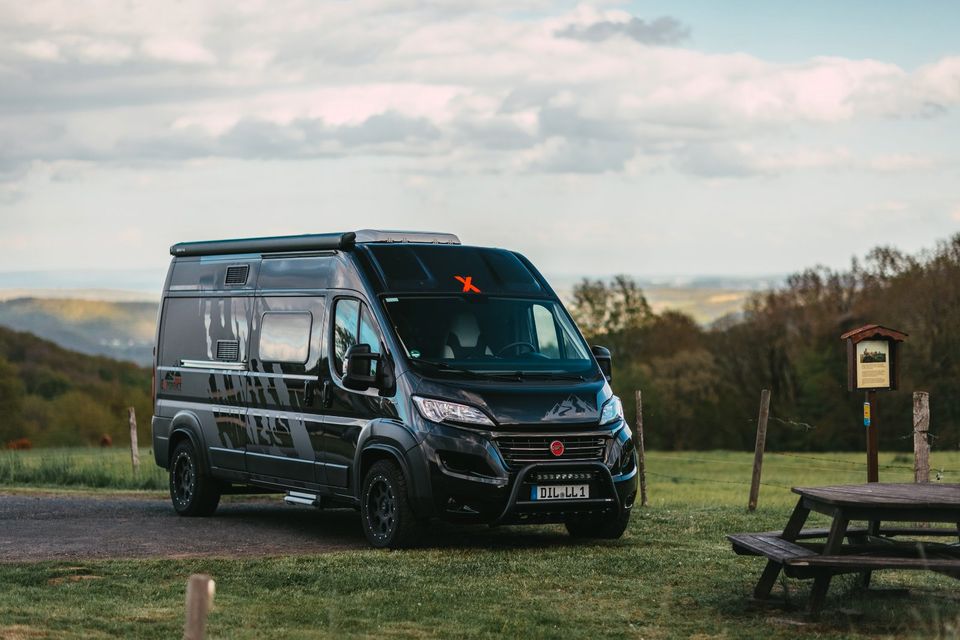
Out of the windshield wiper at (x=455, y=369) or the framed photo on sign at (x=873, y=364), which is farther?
the framed photo on sign at (x=873, y=364)

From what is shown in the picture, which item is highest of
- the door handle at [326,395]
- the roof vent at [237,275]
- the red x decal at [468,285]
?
the roof vent at [237,275]

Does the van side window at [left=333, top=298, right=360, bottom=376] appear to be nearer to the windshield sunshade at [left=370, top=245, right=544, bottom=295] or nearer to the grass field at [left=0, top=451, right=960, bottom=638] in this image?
the windshield sunshade at [left=370, top=245, right=544, bottom=295]

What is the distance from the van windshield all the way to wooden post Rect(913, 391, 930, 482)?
3.30 m

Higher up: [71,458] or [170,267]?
[170,267]

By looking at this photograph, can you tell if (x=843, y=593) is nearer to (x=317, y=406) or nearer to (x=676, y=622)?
(x=676, y=622)

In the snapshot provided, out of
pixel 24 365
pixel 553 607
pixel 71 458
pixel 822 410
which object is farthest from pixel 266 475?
pixel 24 365

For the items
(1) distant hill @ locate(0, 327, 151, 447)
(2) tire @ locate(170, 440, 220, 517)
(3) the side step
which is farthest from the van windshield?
(1) distant hill @ locate(0, 327, 151, 447)

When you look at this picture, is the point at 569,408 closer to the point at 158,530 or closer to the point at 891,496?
the point at 891,496

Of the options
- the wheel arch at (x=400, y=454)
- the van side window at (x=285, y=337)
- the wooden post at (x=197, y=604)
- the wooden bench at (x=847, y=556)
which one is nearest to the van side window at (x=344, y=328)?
the van side window at (x=285, y=337)

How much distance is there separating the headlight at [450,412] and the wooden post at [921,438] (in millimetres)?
4355

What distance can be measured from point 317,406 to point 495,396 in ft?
7.42

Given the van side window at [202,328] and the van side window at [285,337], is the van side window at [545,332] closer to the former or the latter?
the van side window at [285,337]

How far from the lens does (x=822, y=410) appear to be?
67812 mm

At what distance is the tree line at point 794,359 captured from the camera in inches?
2307
